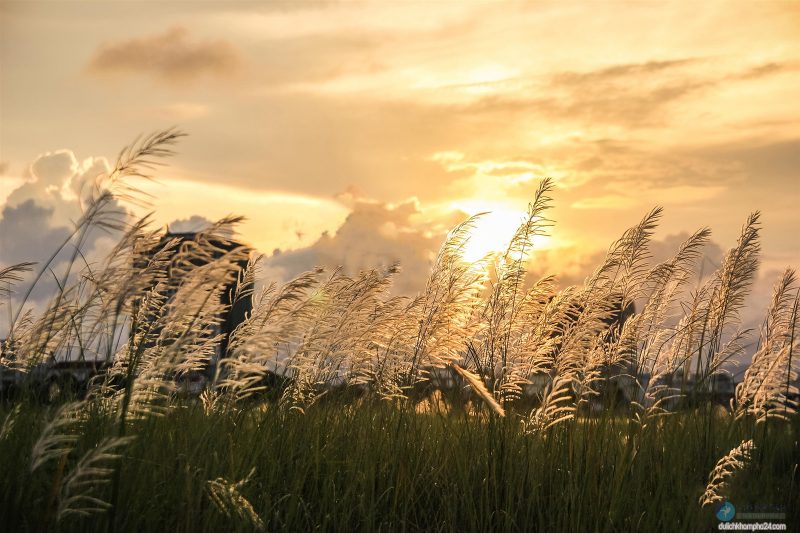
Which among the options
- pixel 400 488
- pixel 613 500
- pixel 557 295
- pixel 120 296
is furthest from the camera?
pixel 557 295

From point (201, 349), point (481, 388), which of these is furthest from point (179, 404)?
point (481, 388)

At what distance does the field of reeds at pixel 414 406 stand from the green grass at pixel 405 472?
17 millimetres

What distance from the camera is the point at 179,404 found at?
14.3 ft

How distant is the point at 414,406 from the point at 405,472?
0.83 meters

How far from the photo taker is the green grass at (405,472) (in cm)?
356

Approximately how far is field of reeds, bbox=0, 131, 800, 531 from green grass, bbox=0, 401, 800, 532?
0.06 ft

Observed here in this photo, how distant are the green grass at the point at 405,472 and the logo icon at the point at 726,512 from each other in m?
0.05

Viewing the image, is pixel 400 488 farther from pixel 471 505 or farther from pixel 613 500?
pixel 613 500

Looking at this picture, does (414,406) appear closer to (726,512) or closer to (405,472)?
(405,472)

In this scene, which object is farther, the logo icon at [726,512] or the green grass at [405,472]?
the logo icon at [726,512]

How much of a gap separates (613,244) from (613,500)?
1.72m

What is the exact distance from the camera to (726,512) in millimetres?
4391

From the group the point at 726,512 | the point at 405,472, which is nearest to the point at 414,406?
the point at 405,472

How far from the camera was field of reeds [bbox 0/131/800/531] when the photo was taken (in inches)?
133
